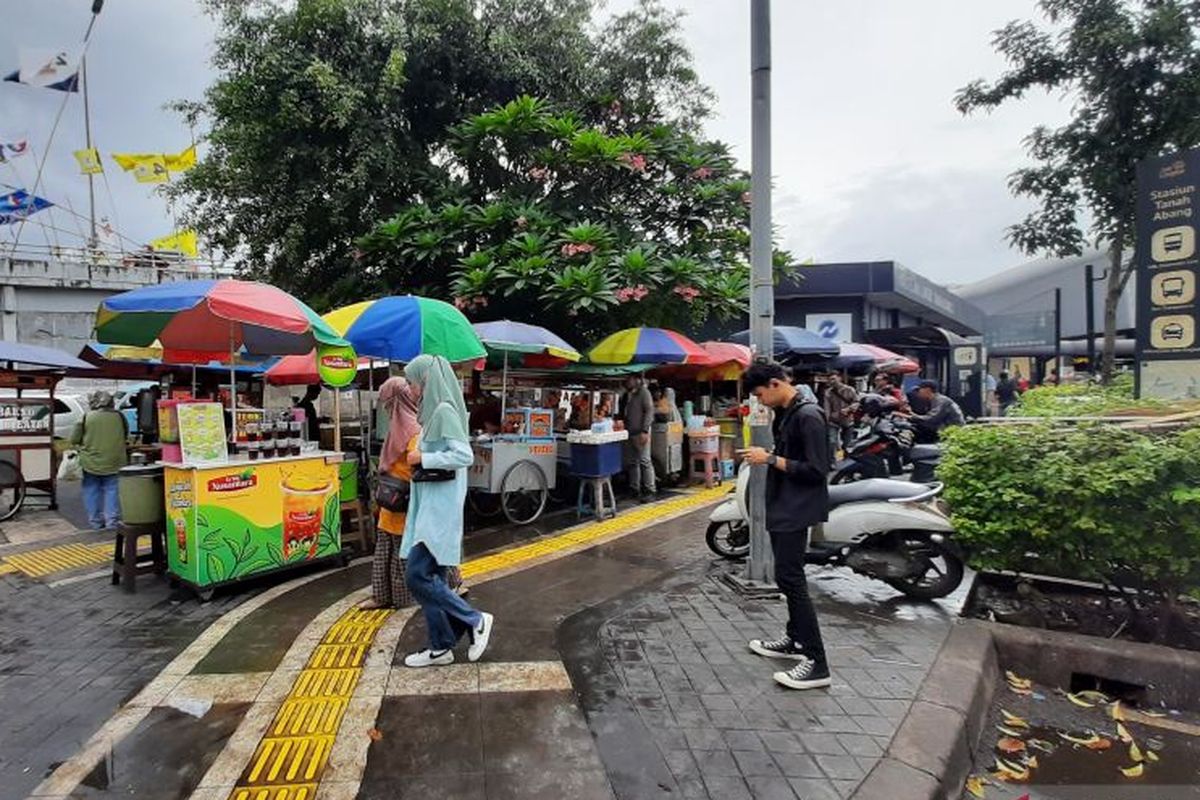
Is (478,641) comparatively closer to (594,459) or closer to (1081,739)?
(1081,739)

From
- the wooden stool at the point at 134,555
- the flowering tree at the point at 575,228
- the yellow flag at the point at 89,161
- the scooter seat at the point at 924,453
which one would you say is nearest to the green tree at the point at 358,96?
the flowering tree at the point at 575,228

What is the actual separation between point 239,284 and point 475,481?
11.0 ft

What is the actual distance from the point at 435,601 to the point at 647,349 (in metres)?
6.13

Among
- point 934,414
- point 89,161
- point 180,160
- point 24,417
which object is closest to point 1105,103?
point 934,414

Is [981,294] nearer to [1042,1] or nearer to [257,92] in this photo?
[1042,1]

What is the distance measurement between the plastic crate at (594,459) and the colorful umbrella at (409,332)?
1.90 m

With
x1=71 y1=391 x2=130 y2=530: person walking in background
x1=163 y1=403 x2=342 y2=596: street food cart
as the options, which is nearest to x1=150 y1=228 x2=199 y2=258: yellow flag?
x1=71 y1=391 x2=130 y2=530: person walking in background

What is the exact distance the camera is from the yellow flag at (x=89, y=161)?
2565 cm

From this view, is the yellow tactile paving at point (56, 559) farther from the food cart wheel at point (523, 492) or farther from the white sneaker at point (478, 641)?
the white sneaker at point (478, 641)

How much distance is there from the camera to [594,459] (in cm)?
789

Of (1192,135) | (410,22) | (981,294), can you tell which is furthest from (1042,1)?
(981,294)

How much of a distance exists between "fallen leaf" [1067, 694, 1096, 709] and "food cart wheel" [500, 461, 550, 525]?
211 inches

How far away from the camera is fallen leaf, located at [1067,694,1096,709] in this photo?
12.3 feet

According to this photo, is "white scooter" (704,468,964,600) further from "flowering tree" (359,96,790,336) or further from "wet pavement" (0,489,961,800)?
"flowering tree" (359,96,790,336)
